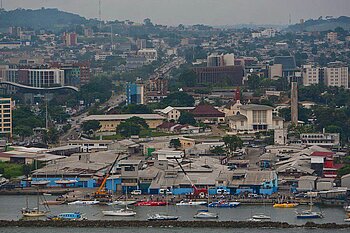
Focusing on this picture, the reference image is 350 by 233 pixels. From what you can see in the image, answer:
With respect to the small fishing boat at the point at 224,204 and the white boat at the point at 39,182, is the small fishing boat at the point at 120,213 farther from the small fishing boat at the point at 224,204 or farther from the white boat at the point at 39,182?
the white boat at the point at 39,182

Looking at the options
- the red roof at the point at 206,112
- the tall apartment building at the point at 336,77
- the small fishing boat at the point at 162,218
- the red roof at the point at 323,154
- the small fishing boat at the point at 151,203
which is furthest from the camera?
the tall apartment building at the point at 336,77

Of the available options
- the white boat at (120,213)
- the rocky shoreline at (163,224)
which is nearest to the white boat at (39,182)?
the white boat at (120,213)

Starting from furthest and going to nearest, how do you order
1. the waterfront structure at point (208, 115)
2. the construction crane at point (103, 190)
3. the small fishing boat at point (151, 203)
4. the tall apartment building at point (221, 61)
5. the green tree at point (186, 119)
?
the tall apartment building at point (221, 61) < the waterfront structure at point (208, 115) < the green tree at point (186, 119) < the construction crane at point (103, 190) < the small fishing boat at point (151, 203)

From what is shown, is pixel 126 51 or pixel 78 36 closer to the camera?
pixel 126 51

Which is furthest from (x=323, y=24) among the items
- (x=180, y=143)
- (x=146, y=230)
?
(x=146, y=230)

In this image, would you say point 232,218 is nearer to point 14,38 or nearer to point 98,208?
point 98,208

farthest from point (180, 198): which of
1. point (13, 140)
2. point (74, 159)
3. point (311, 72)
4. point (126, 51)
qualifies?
point (126, 51)

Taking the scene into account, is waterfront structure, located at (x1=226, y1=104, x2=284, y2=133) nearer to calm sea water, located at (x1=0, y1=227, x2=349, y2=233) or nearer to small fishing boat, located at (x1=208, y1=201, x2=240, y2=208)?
small fishing boat, located at (x1=208, y1=201, x2=240, y2=208)
